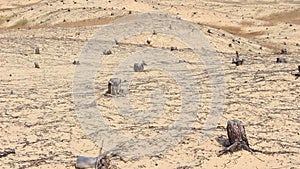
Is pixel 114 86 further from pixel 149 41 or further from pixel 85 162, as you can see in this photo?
pixel 149 41

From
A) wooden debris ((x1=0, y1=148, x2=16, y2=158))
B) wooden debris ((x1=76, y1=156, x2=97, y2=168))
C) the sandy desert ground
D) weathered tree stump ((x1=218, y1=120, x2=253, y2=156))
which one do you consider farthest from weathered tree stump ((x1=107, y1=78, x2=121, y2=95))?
wooden debris ((x1=76, y1=156, x2=97, y2=168))

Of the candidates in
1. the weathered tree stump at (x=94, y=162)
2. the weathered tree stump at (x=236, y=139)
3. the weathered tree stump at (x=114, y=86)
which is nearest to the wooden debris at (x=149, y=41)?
the weathered tree stump at (x=114, y=86)

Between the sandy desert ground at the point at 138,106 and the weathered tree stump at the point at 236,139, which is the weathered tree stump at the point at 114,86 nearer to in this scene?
the sandy desert ground at the point at 138,106

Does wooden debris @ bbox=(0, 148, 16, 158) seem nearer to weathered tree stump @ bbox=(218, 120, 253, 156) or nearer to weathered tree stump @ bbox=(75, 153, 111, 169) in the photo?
weathered tree stump @ bbox=(75, 153, 111, 169)

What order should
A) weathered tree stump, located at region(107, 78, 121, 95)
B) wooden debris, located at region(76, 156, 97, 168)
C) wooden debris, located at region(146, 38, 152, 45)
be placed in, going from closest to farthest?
wooden debris, located at region(76, 156, 97, 168) → weathered tree stump, located at region(107, 78, 121, 95) → wooden debris, located at region(146, 38, 152, 45)

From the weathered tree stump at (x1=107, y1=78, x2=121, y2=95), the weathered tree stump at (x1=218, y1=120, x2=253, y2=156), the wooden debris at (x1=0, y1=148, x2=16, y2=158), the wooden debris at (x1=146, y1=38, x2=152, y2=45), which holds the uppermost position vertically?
the wooden debris at (x1=146, y1=38, x2=152, y2=45)

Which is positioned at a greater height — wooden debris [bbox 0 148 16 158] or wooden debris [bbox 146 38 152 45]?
wooden debris [bbox 146 38 152 45]

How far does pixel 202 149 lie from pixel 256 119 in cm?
208

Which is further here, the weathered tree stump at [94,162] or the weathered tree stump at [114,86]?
the weathered tree stump at [114,86]

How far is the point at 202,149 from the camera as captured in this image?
8.73 m

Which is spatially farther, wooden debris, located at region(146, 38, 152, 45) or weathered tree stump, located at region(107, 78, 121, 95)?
wooden debris, located at region(146, 38, 152, 45)

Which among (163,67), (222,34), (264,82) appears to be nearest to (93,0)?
(222,34)

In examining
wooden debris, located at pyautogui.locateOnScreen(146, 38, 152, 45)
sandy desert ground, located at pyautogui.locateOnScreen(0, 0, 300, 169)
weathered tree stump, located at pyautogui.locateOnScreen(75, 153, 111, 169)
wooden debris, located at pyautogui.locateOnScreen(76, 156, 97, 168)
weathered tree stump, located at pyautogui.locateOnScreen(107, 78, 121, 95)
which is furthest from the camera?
wooden debris, located at pyautogui.locateOnScreen(146, 38, 152, 45)

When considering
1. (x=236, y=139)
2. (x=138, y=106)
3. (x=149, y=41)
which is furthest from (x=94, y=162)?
(x=149, y=41)
